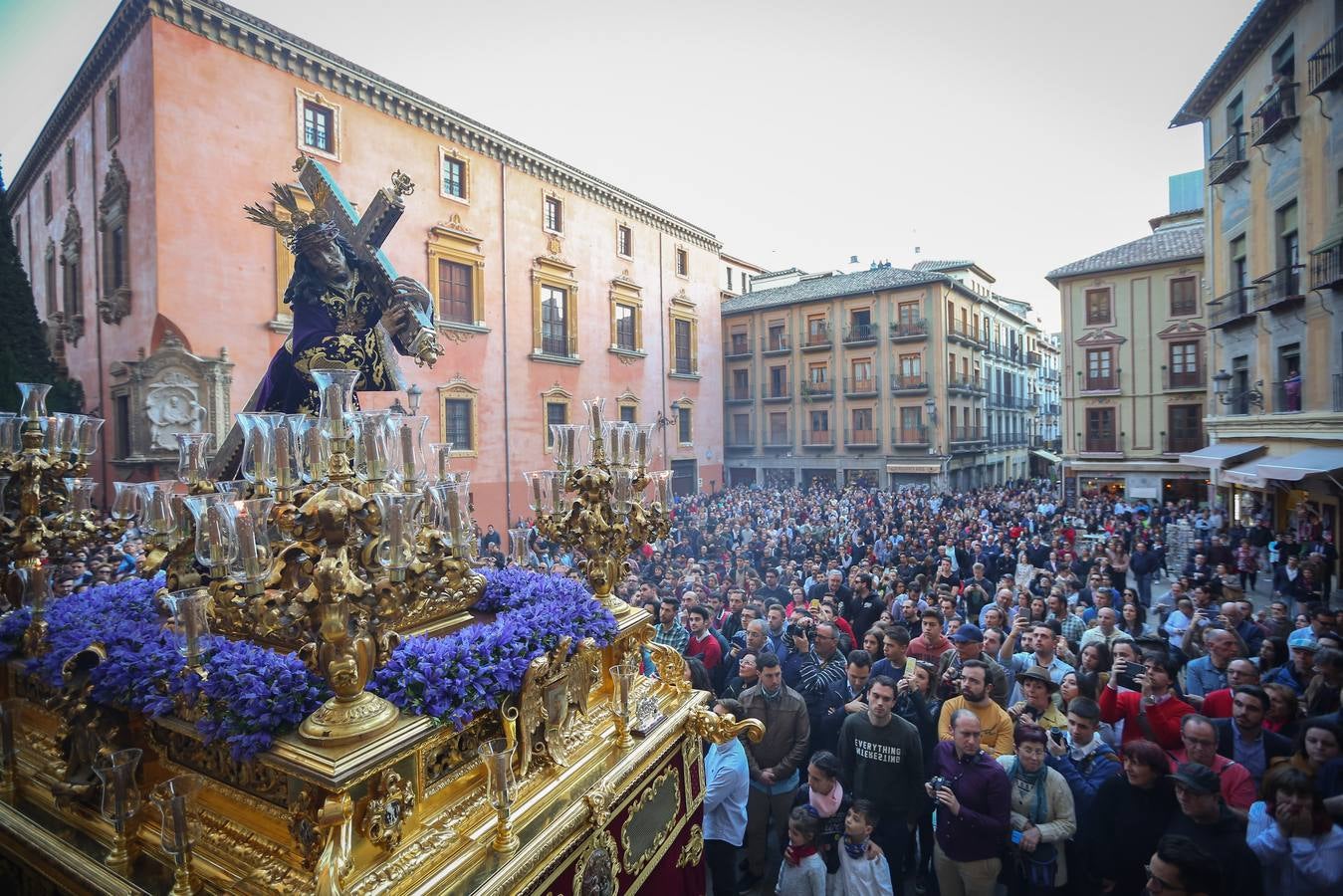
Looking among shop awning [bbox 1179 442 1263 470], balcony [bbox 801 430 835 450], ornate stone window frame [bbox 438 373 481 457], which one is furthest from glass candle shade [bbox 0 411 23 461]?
balcony [bbox 801 430 835 450]

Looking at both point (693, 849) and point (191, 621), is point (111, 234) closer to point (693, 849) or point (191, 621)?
point (191, 621)

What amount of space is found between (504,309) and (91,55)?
1145cm

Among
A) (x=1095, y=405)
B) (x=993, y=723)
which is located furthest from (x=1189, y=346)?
(x=993, y=723)

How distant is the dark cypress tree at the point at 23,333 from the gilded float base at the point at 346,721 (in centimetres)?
1914

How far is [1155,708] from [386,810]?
16.7 ft

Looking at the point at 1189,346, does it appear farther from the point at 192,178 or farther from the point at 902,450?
the point at 192,178

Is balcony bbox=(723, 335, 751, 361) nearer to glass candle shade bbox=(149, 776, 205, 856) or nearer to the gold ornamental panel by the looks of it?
the gold ornamental panel

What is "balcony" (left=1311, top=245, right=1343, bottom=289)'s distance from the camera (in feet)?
40.7

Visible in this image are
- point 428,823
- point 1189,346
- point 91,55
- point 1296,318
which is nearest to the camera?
point 428,823

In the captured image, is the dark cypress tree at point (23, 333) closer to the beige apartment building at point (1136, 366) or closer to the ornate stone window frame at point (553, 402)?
the ornate stone window frame at point (553, 402)

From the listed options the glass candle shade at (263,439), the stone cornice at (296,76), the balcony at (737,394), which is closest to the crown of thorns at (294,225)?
the glass candle shade at (263,439)

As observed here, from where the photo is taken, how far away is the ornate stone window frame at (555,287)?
23.1 metres

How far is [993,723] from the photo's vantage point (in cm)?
470

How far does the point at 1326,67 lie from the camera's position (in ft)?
43.1
